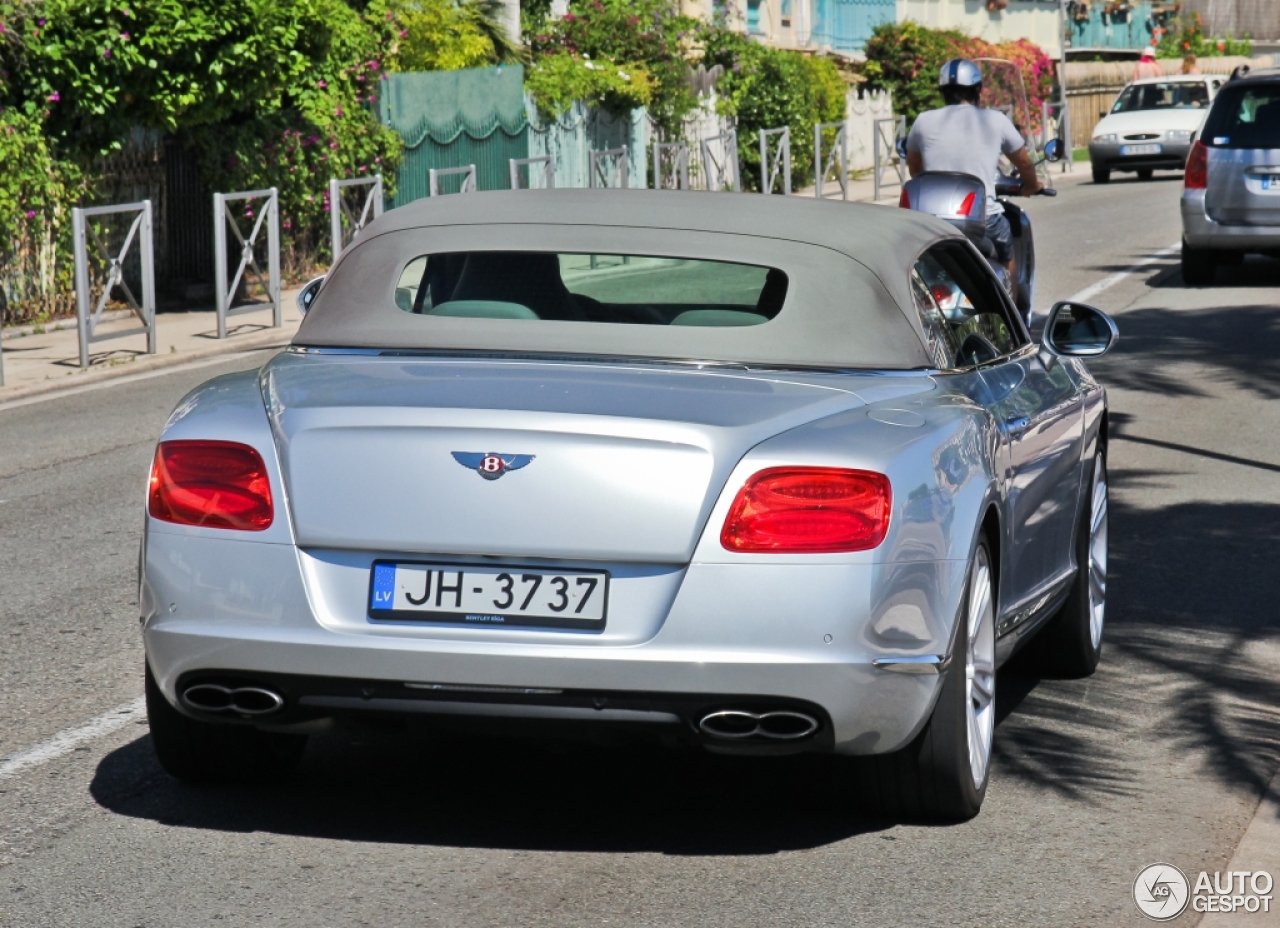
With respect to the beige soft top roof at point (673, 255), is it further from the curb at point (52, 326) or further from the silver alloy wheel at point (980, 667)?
the curb at point (52, 326)

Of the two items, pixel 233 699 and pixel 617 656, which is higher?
pixel 617 656

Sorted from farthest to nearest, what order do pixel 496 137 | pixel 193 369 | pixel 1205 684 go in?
pixel 496 137 → pixel 193 369 → pixel 1205 684

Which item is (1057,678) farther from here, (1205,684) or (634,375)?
(634,375)

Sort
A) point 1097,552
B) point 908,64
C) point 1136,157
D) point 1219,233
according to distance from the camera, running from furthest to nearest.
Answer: point 908,64
point 1136,157
point 1219,233
point 1097,552

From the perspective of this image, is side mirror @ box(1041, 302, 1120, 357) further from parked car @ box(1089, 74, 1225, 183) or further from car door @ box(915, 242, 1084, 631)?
parked car @ box(1089, 74, 1225, 183)

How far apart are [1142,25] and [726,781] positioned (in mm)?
90635

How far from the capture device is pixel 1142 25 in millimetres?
90750

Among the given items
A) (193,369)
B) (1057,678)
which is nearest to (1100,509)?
(1057,678)

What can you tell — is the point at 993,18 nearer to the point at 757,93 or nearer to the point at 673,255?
the point at 757,93

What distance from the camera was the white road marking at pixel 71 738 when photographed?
526 centimetres

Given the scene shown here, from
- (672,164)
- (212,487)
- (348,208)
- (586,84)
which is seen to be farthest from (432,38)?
(212,487)

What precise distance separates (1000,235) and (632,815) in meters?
6.47

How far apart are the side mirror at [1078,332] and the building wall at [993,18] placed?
59.4m

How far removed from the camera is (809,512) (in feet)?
13.7
